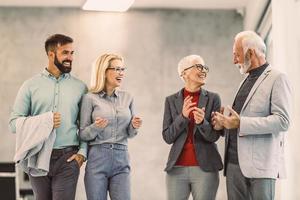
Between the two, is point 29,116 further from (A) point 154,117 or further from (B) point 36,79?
(A) point 154,117

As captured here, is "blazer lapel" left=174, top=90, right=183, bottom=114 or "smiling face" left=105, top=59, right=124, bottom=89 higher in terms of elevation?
"smiling face" left=105, top=59, right=124, bottom=89

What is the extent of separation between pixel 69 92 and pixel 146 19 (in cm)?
358

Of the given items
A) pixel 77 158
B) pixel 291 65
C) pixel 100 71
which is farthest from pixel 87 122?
pixel 291 65

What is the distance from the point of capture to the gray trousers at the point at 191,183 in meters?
3.98

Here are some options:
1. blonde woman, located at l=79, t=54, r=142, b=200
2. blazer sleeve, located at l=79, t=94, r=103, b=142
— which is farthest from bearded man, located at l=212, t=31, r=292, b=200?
blazer sleeve, located at l=79, t=94, r=103, b=142

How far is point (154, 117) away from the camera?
7363mm

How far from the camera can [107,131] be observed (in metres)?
4.02

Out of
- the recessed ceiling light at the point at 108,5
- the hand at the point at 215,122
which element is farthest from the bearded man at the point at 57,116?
the recessed ceiling light at the point at 108,5

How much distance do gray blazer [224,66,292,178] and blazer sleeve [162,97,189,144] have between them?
1.54 ft

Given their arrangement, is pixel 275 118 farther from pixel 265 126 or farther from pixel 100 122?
pixel 100 122

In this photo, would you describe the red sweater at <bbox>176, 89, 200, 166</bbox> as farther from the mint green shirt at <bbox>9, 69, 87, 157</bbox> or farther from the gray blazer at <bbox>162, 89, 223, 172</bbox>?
the mint green shirt at <bbox>9, 69, 87, 157</bbox>

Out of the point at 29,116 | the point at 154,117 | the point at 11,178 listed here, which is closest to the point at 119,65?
the point at 29,116

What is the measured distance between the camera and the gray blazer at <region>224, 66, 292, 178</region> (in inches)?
137

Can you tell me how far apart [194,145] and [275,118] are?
705 millimetres
